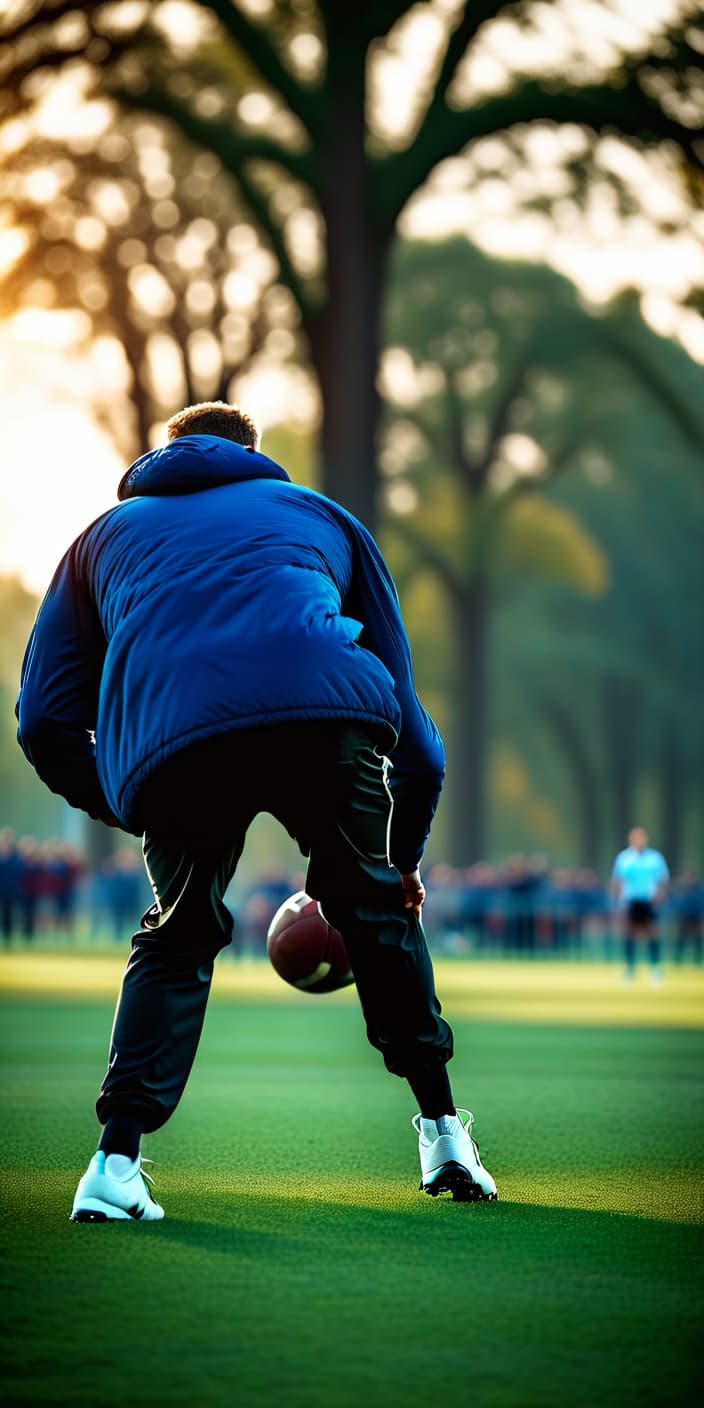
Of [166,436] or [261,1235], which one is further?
[166,436]

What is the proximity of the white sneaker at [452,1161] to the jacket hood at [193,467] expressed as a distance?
1.66 metres

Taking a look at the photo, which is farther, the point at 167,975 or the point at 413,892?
the point at 413,892

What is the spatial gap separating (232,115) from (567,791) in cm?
3200

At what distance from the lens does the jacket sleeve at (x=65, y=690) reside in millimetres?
5074

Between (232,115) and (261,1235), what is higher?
(232,115)

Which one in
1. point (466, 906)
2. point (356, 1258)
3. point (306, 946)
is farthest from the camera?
point (466, 906)

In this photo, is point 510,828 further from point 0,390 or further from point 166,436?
point 166,436

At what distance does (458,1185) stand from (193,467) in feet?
6.28

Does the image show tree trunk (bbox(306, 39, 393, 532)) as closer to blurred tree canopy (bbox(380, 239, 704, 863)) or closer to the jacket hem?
blurred tree canopy (bbox(380, 239, 704, 863))

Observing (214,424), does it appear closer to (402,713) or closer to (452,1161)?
(402,713)

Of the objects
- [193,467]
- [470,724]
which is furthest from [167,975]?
[470,724]

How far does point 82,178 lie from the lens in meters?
Answer: 29.6

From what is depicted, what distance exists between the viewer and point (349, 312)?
26.9m

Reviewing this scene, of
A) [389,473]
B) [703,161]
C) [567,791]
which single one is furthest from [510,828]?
[703,161]
